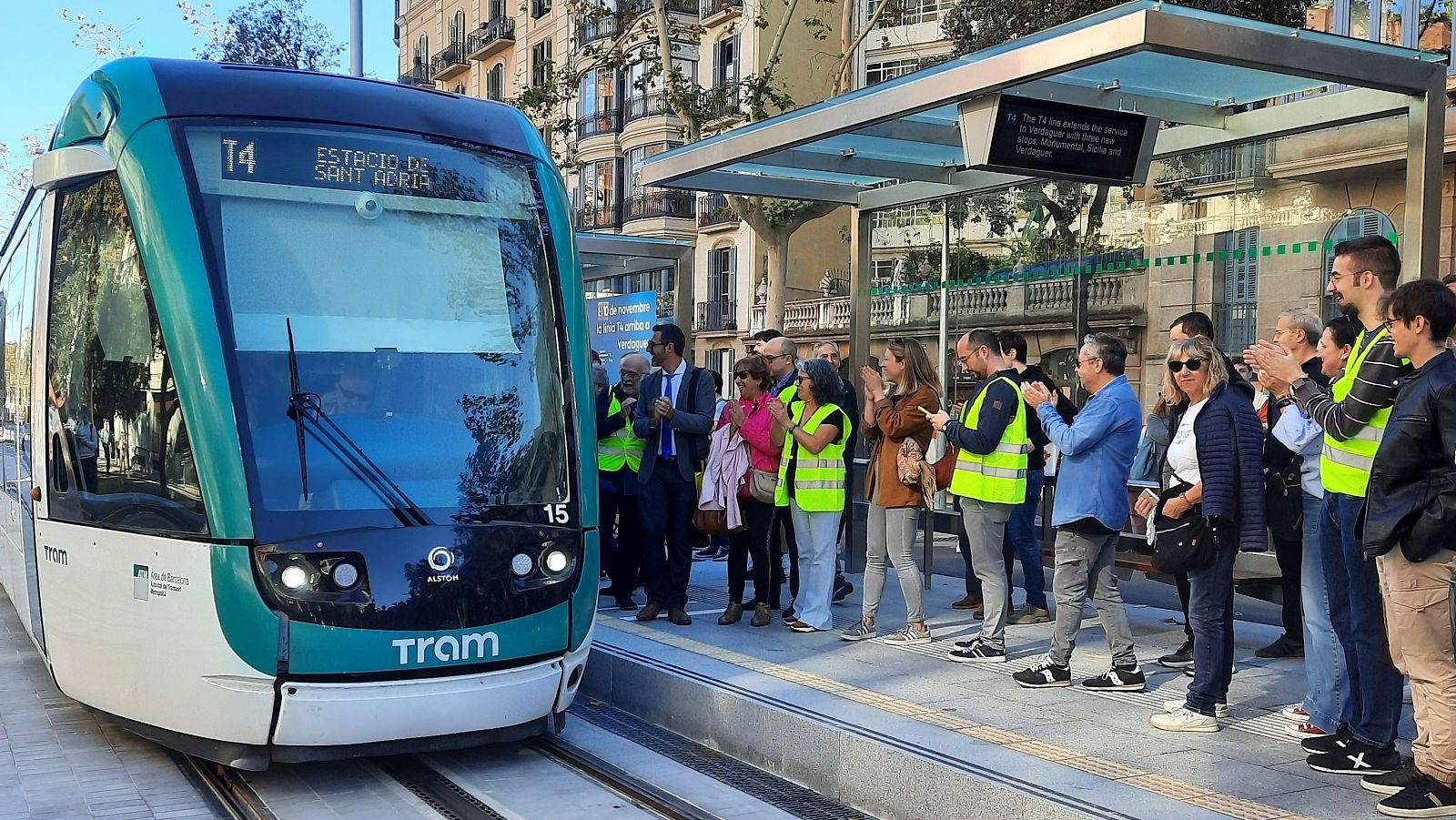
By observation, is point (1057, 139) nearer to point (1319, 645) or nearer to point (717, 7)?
point (1319, 645)

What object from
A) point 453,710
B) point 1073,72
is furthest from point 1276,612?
point 453,710

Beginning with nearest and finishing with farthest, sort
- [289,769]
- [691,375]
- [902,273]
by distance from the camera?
[289,769]
[691,375]
[902,273]

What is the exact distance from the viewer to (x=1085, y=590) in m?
6.83

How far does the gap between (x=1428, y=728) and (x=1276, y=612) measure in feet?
12.1

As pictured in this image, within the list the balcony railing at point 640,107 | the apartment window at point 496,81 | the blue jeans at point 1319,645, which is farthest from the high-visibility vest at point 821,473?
the apartment window at point 496,81

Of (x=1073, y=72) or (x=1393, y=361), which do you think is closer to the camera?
(x=1393, y=361)

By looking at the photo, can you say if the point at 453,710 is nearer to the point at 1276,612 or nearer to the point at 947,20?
the point at 1276,612

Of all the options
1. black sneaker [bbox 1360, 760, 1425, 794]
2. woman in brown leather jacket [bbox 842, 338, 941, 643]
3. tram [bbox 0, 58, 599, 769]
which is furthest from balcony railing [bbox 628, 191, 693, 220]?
black sneaker [bbox 1360, 760, 1425, 794]

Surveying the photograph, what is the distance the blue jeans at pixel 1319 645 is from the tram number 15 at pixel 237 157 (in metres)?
4.79

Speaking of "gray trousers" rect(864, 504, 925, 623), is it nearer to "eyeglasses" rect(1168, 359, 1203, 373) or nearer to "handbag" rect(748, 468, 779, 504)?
"handbag" rect(748, 468, 779, 504)

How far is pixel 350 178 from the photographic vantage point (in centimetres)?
611

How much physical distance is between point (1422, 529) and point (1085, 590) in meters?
2.40

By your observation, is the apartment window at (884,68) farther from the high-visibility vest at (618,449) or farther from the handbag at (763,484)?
the handbag at (763,484)

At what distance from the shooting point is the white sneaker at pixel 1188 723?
5910mm
